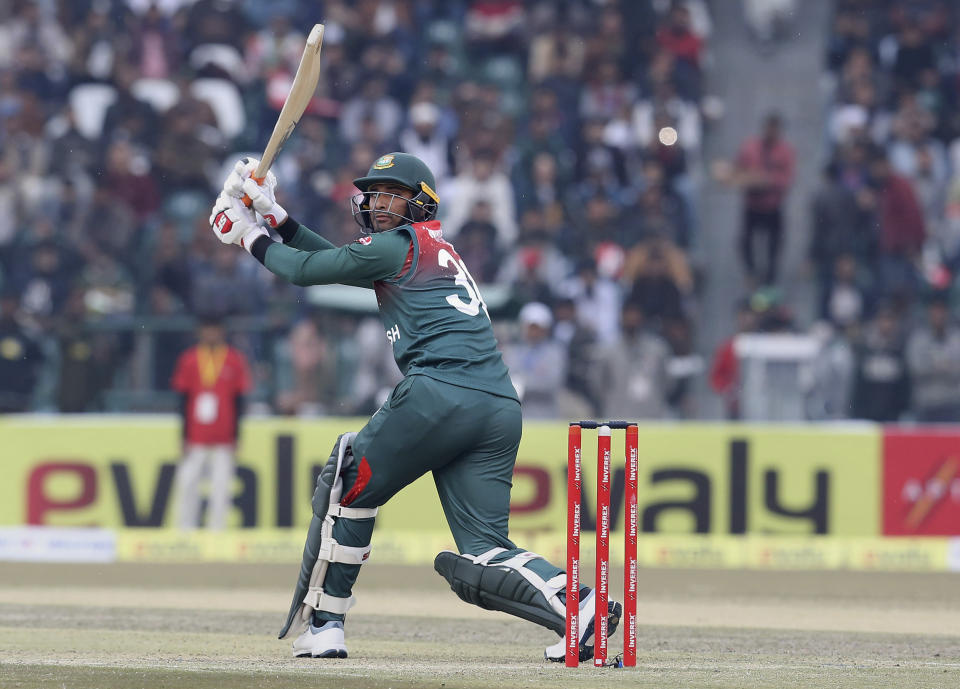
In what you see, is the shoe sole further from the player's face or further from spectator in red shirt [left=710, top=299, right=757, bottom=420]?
spectator in red shirt [left=710, top=299, right=757, bottom=420]

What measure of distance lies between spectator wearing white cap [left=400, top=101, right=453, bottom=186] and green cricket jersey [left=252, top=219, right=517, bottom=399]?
10.3 m

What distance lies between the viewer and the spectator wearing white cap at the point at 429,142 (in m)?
17.3

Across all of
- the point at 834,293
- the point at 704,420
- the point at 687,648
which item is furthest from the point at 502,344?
the point at 687,648

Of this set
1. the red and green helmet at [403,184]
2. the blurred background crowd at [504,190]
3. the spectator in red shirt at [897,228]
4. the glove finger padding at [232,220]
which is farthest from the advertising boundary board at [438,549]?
the glove finger padding at [232,220]

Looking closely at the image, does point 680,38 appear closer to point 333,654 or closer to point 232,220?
point 232,220

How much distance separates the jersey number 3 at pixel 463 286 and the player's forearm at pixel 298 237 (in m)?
0.61

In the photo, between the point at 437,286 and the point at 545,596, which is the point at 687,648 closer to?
the point at 545,596

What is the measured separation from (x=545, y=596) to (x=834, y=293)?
10054 millimetres

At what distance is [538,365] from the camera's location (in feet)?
46.9

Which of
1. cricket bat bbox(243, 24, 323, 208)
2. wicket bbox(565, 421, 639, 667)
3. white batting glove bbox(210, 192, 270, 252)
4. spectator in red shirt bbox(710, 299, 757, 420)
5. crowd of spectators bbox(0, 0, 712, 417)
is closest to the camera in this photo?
wicket bbox(565, 421, 639, 667)

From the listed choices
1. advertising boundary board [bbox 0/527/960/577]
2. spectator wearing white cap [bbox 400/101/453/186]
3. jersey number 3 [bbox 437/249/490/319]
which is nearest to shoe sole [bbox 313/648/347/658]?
jersey number 3 [bbox 437/249/490/319]

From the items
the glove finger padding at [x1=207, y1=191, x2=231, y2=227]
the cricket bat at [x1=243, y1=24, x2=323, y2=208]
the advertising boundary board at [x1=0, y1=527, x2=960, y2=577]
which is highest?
the cricket bat at [x1=243, y1=24, x2=323, y2=208]

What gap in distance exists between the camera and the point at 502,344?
14758mm

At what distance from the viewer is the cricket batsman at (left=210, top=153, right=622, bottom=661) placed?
22.1 feet
